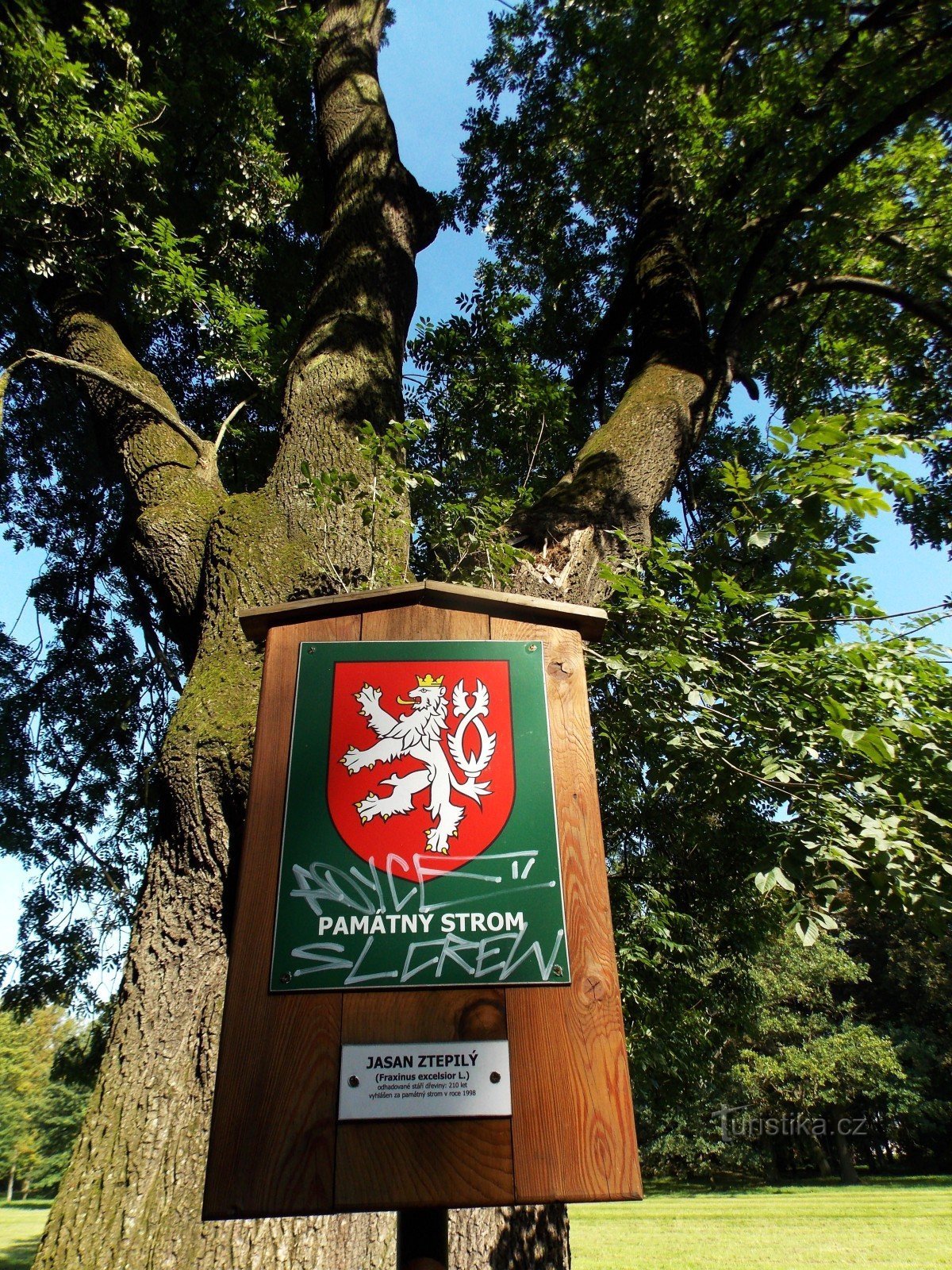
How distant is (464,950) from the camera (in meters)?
1.43

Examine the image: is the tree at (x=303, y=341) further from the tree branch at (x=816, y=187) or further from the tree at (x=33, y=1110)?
the tree at (x=33, y=1110)

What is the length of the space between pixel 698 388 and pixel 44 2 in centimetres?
588

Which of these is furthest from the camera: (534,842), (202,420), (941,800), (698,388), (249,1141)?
(202,420)

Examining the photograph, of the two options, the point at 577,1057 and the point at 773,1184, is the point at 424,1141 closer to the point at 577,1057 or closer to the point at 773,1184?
the point at 577,1057

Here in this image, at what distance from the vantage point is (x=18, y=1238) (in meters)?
18.5

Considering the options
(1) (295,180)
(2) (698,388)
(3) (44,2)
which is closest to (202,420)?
(1) (295,180)

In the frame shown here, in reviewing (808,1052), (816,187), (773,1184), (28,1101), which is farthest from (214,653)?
(28,1101)

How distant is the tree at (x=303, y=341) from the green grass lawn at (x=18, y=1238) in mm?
9273

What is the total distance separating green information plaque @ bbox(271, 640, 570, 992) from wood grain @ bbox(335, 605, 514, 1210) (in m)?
0.04

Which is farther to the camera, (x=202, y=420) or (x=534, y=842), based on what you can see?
(x=202, y=420)

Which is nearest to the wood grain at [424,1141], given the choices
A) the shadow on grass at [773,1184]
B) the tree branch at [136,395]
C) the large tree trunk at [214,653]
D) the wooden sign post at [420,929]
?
the wooden sign post at [420,929]

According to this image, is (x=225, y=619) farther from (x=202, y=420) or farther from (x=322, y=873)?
(x=202, y=420)

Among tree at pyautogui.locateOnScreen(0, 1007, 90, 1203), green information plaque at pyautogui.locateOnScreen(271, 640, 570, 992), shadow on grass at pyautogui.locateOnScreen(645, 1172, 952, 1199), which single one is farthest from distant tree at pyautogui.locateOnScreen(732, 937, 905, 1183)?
tree at pyautogui.locateOnScreen(0, 1007, 90, 1203)

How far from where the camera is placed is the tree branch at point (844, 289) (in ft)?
18.9
